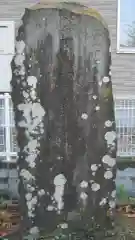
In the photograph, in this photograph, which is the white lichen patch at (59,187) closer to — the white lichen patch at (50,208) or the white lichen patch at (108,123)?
the white lichen patch at (50,208)

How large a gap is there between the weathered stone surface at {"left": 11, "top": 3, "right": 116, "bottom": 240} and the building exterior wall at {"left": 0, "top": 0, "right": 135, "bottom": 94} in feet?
9.64

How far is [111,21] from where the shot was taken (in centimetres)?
625

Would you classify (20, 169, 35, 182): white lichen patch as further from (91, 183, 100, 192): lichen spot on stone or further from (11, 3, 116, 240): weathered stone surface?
(91, 183, 100, 192): lichen spot on stone

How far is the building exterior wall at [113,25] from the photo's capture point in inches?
245

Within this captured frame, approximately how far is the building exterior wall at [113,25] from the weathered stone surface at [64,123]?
116 inches

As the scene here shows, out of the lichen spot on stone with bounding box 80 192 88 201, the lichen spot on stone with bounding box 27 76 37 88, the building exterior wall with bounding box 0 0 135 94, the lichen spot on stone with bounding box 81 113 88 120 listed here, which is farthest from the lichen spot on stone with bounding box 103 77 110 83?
the building exterior wall with bounding box 0 0 135 94

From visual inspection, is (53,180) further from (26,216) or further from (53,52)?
(53,52)

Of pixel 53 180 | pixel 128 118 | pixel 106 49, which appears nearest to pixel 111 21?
pixel 128 118

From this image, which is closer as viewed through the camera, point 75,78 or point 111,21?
point 75,78

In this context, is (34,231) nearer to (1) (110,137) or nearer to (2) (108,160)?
(2) (108,160)

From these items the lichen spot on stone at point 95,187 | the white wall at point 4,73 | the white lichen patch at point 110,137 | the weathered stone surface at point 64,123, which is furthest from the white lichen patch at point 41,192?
the white wall at point 4,73

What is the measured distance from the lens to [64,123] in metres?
3.50

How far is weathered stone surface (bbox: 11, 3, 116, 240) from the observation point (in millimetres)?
3387

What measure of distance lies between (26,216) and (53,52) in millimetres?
1495
